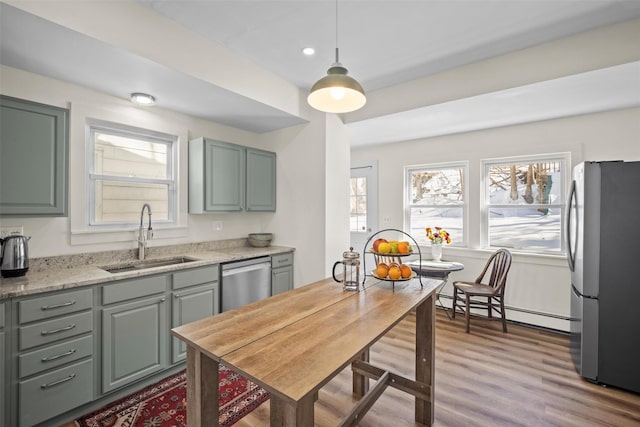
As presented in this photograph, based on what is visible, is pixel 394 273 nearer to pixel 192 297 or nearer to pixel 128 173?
pixel 192 297

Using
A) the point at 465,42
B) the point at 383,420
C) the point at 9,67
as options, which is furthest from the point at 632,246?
the point at 9,67

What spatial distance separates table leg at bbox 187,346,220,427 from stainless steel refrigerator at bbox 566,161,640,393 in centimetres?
279

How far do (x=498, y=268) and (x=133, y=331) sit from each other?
366 centimetres

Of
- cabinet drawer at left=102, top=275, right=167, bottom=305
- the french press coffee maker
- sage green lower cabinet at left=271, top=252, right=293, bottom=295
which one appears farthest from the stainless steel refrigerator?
cabinet drawer at left=102, top=275, right=167, bottom=305

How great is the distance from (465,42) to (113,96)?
3.03 m

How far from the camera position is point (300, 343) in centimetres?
113

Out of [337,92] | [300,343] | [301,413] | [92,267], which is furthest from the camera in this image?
[92,267]

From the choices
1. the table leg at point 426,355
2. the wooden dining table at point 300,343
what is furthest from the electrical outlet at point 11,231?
the table leg at point 426,355

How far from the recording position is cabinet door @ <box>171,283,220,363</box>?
2.49 m

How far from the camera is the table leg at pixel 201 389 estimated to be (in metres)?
1.17

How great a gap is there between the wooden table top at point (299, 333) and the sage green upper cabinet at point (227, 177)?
1851 mm

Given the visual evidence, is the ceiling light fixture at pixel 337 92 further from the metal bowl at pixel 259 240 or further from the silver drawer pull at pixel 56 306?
the metal bowl at pixel 259 240

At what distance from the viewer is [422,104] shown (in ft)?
9.89

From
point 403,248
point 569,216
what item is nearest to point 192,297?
point 403,248
